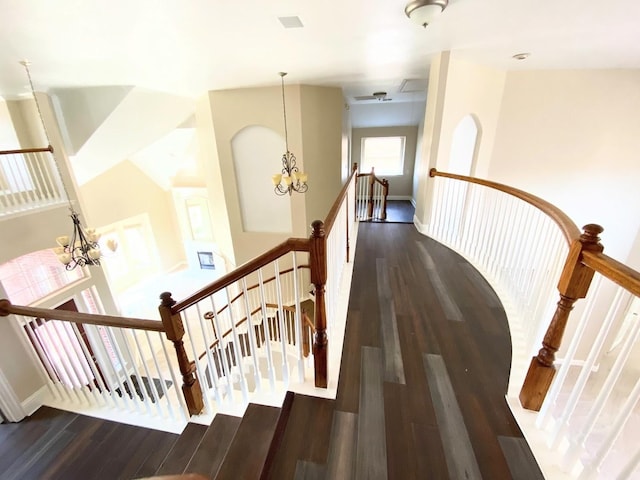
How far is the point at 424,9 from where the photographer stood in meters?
2.00

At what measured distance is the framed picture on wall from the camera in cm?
939

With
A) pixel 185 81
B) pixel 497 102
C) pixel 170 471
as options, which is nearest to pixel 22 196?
pixel 185 81

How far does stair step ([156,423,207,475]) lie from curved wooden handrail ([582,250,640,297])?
7.38 feet

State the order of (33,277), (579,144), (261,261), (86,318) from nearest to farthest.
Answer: (261,261) → (86,318) → (579,144) → (33,277)

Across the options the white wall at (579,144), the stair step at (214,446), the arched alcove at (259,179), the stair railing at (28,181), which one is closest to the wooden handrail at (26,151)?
the stair railing at (28,181)

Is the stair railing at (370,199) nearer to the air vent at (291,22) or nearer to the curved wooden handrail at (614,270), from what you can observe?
the air vent at (291,22)

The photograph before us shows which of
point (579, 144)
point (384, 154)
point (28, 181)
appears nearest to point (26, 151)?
point (28, 181)

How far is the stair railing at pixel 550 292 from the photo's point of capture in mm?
1029

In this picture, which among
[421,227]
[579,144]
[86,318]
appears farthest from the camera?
[579,144]

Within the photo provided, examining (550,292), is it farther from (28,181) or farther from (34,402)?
(28,181)

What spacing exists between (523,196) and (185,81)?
15.8 ft

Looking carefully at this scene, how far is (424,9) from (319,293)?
2149mm

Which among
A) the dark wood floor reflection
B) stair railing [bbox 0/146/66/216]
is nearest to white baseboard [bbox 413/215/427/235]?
the dark wood floor reflection

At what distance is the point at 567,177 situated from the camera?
4.62 metres
